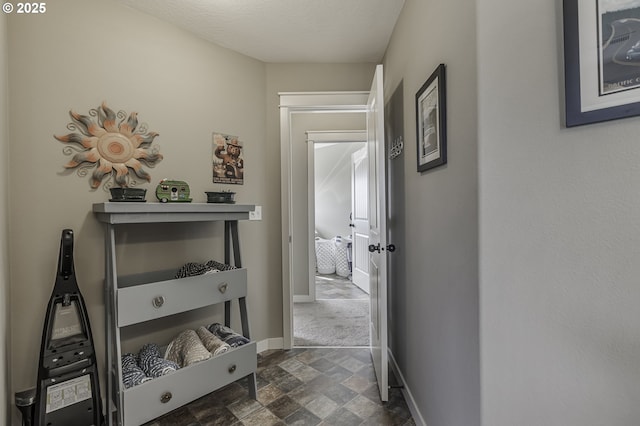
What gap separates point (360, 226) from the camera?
4383mm

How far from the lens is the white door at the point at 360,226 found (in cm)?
411

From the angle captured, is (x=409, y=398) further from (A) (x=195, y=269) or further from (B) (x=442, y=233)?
(A) (x=195, y=269)

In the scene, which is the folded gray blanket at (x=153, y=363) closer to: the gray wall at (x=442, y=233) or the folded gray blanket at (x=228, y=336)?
the folded gray blanket at (x=228, y=336)

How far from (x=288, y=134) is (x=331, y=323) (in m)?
2.02

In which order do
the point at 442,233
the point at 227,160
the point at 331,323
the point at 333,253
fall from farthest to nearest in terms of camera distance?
the point at 333,253 → the point at 331,323 → the point at 227,160 → the point at 442,233

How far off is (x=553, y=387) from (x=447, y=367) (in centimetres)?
42

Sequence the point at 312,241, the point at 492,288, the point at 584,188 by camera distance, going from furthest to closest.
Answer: the point at 312,241, the point at 492,288, the point at 584,188

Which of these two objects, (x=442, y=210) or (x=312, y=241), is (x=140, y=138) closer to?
(x=442, y=210)

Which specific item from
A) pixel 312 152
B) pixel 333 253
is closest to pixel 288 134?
pixel 312 152

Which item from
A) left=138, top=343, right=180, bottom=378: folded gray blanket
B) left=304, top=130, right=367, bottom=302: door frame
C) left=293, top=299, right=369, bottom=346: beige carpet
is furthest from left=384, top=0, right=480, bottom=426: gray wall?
left=304, top=130, right=367, bottom=302: door frame

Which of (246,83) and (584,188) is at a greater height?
(246,83)

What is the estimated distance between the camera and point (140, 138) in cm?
188

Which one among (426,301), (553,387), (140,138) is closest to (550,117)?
(553,387)

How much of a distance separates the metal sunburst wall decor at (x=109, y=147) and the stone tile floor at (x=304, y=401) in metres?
1.49
